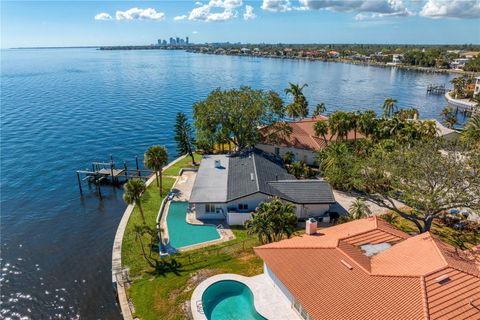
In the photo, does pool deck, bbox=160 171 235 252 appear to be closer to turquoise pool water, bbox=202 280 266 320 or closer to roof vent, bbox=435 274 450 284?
turquoise pool water, bbox=202 280 266 320

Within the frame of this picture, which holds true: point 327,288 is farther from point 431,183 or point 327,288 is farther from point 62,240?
point 62,240

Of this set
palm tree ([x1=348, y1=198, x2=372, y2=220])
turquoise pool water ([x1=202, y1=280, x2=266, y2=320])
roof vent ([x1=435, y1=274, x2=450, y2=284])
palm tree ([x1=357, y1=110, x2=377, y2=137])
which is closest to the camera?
roof vent ([x1=435, y1=274, x2=450, y2=284])

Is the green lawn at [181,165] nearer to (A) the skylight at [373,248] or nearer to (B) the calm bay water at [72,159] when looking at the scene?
(B) the calm bay water at [72,159]

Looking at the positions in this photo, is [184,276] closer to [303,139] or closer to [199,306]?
[199,306]

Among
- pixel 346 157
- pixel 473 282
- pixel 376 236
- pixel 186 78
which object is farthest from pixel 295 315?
pixel 186 78

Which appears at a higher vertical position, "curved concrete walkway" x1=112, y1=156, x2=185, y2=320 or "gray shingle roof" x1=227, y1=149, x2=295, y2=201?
"gray shingle roof" x1=227, y1=149, x2=295, y2=201

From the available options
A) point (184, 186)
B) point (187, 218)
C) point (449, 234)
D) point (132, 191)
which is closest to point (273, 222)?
point (187, 218)

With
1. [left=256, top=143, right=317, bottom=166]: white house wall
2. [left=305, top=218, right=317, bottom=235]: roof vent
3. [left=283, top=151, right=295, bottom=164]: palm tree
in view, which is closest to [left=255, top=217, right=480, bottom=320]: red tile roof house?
[left=305, top=218, right=317, bottom=235]: roof vent
